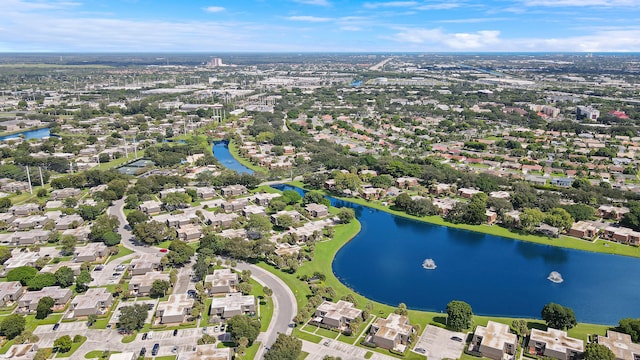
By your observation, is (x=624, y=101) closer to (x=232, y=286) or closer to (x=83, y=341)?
(x=232, y=286)

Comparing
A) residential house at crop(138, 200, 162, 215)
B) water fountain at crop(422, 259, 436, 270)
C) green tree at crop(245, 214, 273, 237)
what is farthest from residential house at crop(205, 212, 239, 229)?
water fountain at crop(422, 259, 436, 270)

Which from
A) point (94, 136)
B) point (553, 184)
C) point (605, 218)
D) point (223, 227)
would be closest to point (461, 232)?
point (605, 218)

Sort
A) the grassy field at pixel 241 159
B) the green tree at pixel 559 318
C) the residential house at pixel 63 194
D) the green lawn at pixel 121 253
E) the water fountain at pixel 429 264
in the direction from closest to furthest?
the green tree at pixel 559 318
the green lawn at pixel 121 253
the water fountain at pixel 429 264
the residential house at pixel 63 194
the grassy field at pixel 241 159

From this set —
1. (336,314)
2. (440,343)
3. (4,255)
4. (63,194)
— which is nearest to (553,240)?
(440,343)

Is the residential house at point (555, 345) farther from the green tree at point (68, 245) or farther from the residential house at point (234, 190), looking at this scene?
the residential house at point (234, 190)

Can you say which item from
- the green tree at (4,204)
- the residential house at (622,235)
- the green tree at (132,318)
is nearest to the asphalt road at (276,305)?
the green tree at (132,318)

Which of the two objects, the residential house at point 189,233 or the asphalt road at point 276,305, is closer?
the asphalt road at point 276,305
